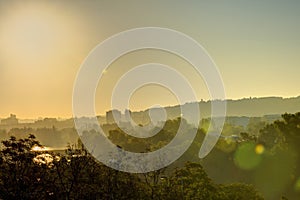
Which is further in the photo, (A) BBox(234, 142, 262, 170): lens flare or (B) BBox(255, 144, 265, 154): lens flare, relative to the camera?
(B) BBox(255, 144, 265, 154): lens flare

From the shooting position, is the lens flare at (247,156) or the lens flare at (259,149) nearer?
the lens flare at (247,156)

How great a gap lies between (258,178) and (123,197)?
52612 mm

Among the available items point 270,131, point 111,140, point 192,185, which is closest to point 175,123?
point 111,140

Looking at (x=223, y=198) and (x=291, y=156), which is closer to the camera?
(x=223, y=198)

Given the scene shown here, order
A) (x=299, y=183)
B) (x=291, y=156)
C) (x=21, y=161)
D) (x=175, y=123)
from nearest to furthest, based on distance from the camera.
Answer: (x=21, y=161)
(x=299, y=183)
(x=291, y=156)
(x=175, y=123)

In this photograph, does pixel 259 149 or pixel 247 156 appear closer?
pixel 259 149

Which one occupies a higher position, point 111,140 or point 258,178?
point 111,140

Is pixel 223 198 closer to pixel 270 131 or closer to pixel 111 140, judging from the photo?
pixel 270 131

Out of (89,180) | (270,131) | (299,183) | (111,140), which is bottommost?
(299,183)

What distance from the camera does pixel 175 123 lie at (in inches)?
7362

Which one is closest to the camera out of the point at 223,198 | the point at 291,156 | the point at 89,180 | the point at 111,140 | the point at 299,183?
the point at 89,180

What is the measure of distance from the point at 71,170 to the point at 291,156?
5876 cm

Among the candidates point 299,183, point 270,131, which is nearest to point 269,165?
point 299,183

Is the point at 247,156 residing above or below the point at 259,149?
below
